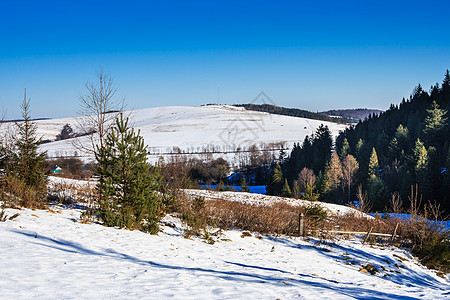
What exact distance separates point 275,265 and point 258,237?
373cm

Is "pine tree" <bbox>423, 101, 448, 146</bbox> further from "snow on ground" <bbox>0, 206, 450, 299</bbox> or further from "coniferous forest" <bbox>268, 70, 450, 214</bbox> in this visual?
"snow on ground" <bbox>0, 206, 450, 299</bbox>

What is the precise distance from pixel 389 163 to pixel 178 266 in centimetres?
7459

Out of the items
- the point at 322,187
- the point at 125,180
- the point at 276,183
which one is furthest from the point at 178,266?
the point at 276,183

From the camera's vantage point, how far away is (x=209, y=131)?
156 metres

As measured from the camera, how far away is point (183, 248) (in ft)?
33.1

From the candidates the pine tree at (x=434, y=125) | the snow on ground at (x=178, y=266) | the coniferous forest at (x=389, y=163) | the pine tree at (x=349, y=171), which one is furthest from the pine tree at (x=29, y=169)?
the pine tree at (x=434, y=125)

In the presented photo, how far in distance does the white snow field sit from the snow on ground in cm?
10770

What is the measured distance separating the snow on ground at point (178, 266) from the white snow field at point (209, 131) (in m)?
108

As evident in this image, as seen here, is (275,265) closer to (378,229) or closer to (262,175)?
(378,229)

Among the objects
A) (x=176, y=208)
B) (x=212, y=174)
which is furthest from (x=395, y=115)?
(x=176, y=208)

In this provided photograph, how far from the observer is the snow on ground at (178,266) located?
560cm

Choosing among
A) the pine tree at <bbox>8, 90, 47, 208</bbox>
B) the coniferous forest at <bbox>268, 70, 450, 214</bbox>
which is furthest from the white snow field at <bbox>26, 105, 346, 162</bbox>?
the pine tree at <bbox>8, 90, 47, 208</bbox>

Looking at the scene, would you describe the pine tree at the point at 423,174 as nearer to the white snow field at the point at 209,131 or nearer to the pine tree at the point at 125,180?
the pine tree at the point at 125,180

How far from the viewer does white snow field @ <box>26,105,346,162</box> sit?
5300 inches
